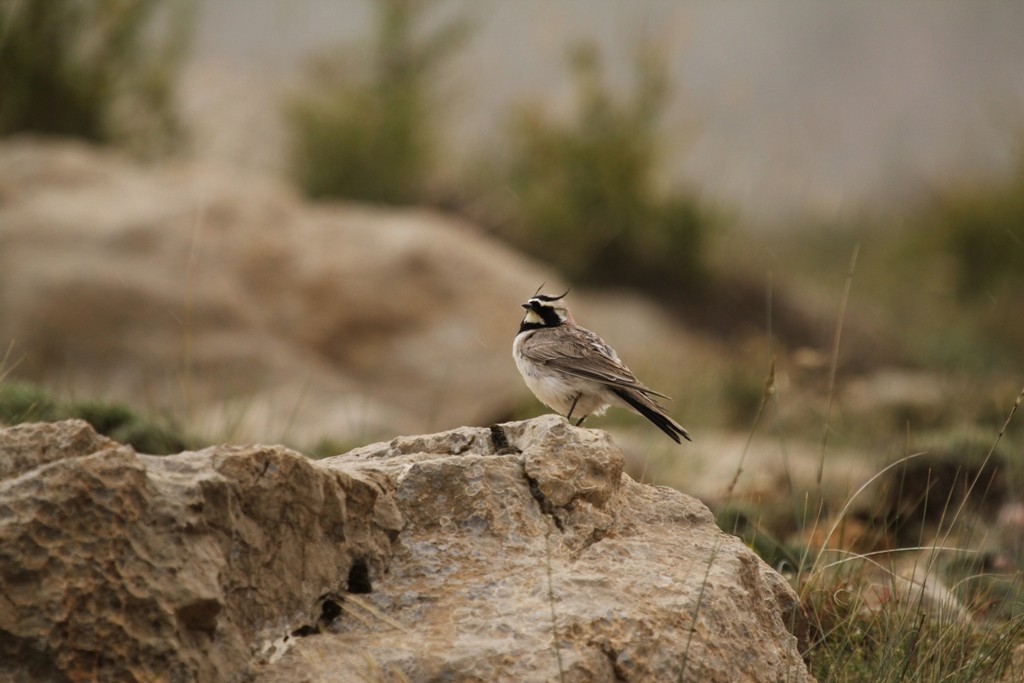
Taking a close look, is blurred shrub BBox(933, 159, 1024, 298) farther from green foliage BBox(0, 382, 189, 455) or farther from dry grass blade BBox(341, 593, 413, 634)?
dry grass blade BBox(341, 593, 413, 634)

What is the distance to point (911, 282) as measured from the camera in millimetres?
16984

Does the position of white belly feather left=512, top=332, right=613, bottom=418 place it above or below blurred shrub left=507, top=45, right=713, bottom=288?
above

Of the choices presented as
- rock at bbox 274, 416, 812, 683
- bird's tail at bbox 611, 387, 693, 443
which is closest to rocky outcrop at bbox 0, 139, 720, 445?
bird's tail at bbox 611, 387, 693, 443

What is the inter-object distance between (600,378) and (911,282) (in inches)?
537

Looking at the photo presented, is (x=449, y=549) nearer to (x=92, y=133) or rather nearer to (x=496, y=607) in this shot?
(x=496, y=607)

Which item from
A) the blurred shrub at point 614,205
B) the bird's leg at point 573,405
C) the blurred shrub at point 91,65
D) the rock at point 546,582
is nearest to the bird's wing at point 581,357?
the bird's leg at point 573,405

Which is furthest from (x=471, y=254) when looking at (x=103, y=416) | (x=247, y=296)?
(x=103, y=416)

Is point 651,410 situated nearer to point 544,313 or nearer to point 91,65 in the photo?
point 544,313

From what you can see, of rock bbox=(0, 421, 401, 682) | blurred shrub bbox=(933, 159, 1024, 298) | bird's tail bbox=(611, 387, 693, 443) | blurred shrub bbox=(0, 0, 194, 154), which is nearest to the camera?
rock bbox=(0, 421, 401, 682)

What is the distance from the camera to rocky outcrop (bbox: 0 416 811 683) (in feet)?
8.25

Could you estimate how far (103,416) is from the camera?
5.68 meters

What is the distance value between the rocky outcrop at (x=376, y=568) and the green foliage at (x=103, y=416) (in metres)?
2.15

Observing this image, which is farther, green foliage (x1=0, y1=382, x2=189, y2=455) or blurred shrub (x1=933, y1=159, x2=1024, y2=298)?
blurred shrub (x1=933, y1=159, x2=1024, y2=298)

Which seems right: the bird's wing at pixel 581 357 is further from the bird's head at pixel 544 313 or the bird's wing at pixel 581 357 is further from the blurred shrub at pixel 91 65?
the blurred shrub at pixel 91 65
